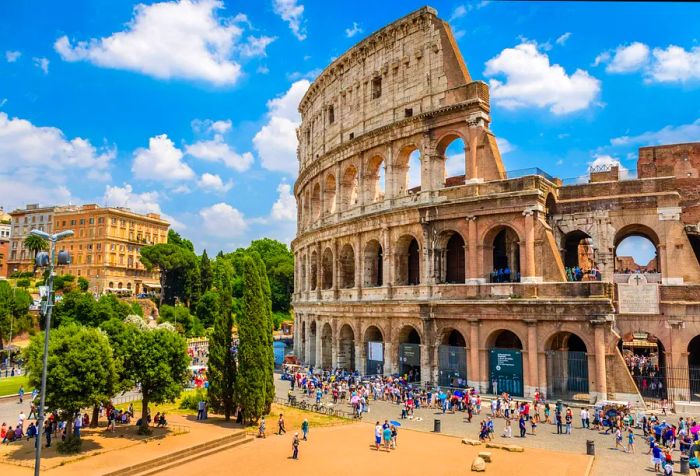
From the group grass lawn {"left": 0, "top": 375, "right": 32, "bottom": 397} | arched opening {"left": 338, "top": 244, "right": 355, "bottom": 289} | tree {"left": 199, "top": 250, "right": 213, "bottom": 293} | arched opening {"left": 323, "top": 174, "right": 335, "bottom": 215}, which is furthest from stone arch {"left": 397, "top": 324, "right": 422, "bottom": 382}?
tree {"left": 199, "top": 250, "right": 213, "bottom": 293}

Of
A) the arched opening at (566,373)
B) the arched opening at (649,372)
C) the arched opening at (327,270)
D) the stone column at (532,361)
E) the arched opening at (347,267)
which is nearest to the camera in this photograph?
the arched opening at (566,373)

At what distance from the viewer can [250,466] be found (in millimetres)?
19000

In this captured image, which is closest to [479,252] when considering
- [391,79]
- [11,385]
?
[391,79]

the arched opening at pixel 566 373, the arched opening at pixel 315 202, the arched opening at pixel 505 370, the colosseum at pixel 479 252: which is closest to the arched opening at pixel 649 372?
the colosseum at pixel 479 252

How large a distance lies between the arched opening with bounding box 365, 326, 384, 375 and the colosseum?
12 cm

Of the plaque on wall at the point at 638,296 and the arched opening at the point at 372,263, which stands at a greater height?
the arched opening at the point at 372,263

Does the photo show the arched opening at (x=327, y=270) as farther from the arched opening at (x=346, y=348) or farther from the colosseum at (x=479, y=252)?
the arched opening at (x=346, y=348)

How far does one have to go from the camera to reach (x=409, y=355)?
1254 inches

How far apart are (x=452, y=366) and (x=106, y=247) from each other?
75.3m

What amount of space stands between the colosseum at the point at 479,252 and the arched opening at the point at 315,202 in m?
4.67

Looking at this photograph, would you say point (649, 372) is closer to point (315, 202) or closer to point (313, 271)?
point (313, 271)

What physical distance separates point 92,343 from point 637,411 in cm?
2401

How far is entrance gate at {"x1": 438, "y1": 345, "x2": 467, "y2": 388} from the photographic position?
29.9 m

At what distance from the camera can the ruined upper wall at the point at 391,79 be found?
106 ft
